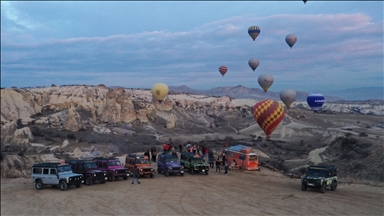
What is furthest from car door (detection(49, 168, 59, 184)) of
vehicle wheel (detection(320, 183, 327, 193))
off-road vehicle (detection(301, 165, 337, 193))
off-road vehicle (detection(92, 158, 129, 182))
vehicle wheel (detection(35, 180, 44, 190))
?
vehicle wheel (detection(320, 183, 327, 193))

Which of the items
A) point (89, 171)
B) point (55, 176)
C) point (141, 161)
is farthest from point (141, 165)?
point (55, 176)

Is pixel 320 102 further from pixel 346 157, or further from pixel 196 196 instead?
pixel 196 196

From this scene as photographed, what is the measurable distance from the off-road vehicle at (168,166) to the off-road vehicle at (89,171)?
15.8 feet

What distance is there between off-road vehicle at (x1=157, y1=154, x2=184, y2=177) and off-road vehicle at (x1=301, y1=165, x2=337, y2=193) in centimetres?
931

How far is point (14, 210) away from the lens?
20.4 m

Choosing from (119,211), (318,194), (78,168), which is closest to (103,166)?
(78,168)

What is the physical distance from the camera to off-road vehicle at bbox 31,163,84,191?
24109 mm

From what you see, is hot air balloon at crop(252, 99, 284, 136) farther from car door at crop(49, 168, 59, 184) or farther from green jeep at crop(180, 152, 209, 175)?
car door at crop(49, 168, 59, 184)

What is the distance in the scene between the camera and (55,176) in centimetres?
2428

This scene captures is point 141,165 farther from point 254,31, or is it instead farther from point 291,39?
point 291,39

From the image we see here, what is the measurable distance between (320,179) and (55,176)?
1632 cm

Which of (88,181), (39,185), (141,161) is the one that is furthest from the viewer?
(141,161)

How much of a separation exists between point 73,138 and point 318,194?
47020mm

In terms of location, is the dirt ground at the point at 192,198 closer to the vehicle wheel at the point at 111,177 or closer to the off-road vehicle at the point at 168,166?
the vehicle wheel at the point at 111,177
